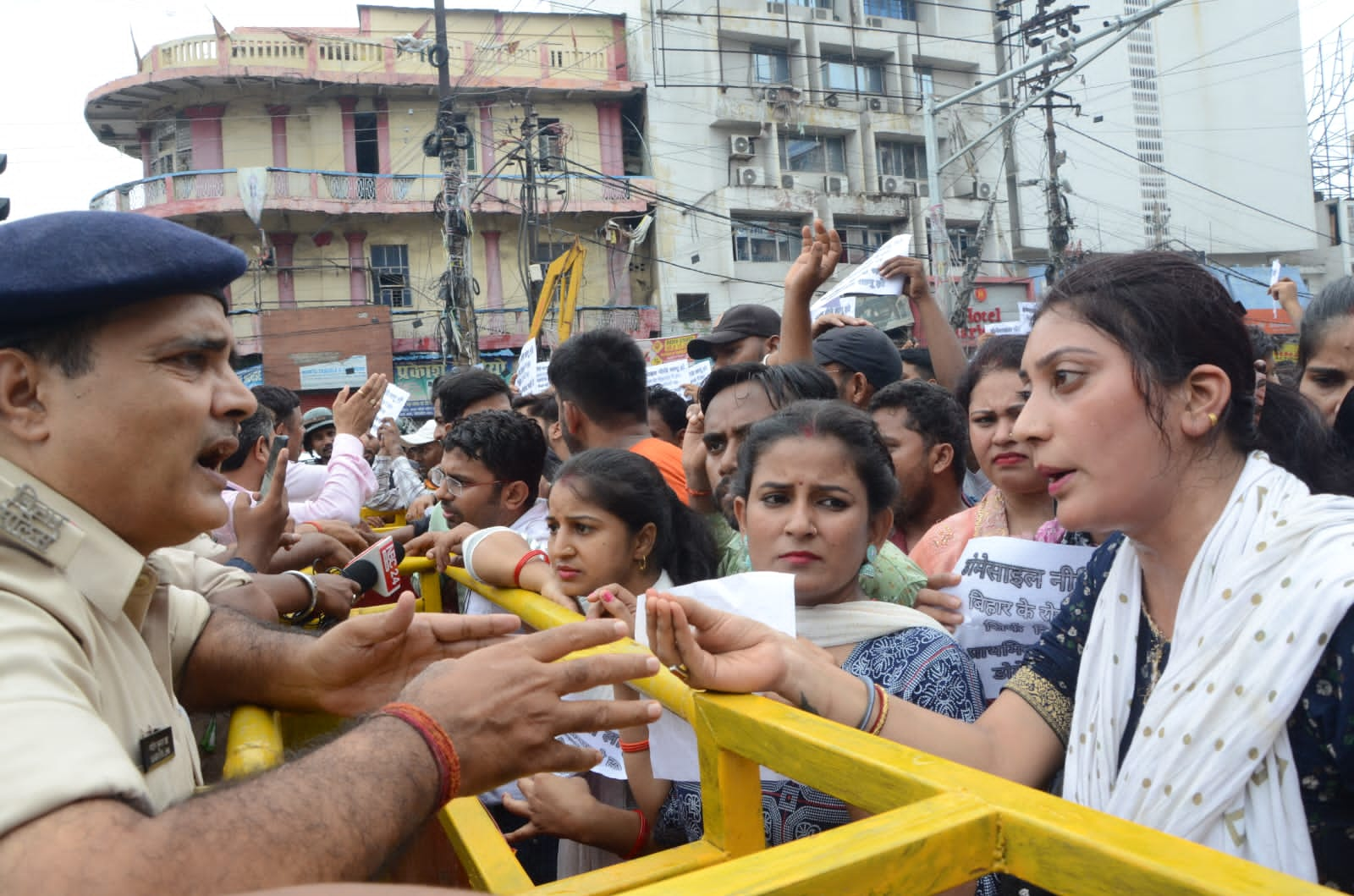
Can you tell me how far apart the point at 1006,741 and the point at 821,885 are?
1016 mm

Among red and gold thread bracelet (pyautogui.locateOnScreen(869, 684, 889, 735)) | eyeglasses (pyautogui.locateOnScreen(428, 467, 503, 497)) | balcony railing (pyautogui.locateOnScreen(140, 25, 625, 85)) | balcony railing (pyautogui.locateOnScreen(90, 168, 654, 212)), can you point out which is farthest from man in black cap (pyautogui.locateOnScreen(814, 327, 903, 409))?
balcony railing (pyautogui.locateOnScreen(140, 25, 625, 85))

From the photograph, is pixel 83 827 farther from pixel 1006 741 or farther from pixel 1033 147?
pixel 1033 147

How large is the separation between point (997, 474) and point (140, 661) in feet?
6.96

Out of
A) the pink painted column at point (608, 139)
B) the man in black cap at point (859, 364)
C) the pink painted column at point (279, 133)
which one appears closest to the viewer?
the man in black cap at point (859, 364)

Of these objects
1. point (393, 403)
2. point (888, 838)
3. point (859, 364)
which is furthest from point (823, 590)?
point (393, 403)

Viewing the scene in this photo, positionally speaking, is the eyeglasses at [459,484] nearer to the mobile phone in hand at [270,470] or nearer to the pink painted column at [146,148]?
the mobile phone in hand at [270,470]

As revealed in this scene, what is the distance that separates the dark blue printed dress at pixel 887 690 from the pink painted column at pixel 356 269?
27652mm

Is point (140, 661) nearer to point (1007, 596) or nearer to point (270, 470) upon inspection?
point (1007, 596)

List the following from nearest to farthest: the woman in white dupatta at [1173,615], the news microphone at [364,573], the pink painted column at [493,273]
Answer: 1. the woman in white dupatta at [1173,615]
2. the news microphone at [364,573]
3. the pink painted column at [493,273]

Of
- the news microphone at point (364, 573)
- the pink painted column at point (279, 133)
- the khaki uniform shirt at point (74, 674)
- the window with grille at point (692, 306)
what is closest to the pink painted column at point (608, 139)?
the window with grille at point (692, 306)

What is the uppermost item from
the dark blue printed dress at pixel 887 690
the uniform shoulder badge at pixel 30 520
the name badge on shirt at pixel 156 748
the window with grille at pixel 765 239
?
the window with grille at pixel 765 239

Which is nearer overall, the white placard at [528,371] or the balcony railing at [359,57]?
the white placard at [528,371]

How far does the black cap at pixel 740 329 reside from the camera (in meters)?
4.61

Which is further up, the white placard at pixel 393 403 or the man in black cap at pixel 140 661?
the white placard at pixel 393 403
